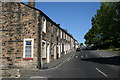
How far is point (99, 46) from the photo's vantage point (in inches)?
2544

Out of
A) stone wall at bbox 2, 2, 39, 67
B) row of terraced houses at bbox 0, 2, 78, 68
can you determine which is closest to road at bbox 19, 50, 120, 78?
row of terraced houses at bbox 0, 2, 78, 68

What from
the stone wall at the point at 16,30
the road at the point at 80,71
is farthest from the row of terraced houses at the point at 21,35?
the road at the point at 80,71

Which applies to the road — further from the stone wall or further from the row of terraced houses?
the stone wall

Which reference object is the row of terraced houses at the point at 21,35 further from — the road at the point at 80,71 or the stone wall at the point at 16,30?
the road at the point at 80,71

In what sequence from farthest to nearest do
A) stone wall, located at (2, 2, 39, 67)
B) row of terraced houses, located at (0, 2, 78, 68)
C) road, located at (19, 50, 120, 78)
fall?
stone wall, located at (2, 2, 39, 67)
row of terraced houses, located at (0, 2, 78, 68)
road, located at (19, 50, 120, 78)

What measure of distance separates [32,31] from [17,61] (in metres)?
3.46

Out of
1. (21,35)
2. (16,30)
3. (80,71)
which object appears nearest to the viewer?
(80,71)

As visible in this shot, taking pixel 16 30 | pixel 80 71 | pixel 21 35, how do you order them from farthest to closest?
pixel 16 30 < pixel 21 35 < pixel 80 71

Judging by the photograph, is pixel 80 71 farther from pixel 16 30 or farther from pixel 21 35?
pixel 16 30

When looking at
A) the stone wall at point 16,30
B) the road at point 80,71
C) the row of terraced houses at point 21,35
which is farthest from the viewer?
the stone wall at point 16,30

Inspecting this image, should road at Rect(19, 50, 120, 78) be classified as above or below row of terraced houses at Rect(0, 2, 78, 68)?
below

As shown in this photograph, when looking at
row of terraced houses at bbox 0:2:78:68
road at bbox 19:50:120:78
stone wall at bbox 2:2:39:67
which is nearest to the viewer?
road at bbox 19:50:120:78

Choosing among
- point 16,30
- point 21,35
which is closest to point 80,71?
point 21,35

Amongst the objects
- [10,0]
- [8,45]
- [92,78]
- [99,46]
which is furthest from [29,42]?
[99,46]
